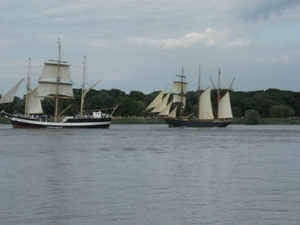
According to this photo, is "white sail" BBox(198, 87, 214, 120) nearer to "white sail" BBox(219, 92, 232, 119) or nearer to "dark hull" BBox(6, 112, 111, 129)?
"white sail" BBox(219, 92, 232, 119)

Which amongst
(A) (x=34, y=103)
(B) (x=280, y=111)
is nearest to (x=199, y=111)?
(A) (x=34, y=103)

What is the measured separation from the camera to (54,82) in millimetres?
89750

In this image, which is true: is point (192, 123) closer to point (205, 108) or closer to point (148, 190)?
point (205, 108)

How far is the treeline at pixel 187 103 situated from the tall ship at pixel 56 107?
55.0ft

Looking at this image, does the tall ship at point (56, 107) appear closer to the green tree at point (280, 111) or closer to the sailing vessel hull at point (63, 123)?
the sailing vessel hull at point (63, 123)

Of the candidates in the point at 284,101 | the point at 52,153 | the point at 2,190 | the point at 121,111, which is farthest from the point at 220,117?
the point at 2,190

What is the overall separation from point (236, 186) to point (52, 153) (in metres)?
17.2

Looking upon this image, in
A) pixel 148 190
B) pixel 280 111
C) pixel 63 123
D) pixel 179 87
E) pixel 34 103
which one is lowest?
pixel 148 190

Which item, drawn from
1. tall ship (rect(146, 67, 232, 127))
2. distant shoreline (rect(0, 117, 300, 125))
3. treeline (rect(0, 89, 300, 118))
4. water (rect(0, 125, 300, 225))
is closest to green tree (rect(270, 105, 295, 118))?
treeline (rect(0, 89, 300, 118))

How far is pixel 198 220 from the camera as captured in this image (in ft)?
49.3

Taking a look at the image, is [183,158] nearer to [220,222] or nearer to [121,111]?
[220,222]

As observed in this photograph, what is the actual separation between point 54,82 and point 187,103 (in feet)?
139

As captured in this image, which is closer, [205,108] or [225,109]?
[205,108]

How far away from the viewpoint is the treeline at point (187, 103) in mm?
112312
